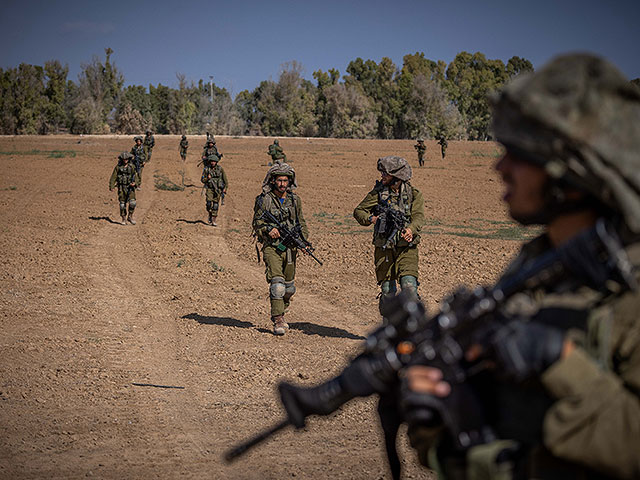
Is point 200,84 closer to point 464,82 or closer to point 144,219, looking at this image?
point 464,82

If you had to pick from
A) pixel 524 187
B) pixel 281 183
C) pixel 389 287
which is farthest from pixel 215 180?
pixel 524 187

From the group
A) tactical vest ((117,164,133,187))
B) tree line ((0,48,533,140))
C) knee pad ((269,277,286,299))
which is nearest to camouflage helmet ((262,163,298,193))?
knee pad ((269,277,286,299))

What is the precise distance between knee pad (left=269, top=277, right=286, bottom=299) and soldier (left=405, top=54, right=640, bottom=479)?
669 cm

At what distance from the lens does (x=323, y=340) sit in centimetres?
845

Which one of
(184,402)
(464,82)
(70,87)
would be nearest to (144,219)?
(184,402)

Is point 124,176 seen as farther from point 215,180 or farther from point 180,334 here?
point 180,334

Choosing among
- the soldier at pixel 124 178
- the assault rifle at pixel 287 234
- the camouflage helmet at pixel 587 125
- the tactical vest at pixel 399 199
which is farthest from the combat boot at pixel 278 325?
the soldier at pixel 124 178

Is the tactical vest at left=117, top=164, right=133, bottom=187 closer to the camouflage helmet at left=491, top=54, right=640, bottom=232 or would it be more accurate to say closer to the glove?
the camouflage helmet at left=491, top=54, right=640, bottom=232

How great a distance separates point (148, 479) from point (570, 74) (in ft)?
13.2

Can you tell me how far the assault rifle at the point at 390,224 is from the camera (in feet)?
24.5

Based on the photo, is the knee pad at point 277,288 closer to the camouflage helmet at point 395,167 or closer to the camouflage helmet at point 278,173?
the camouflage helmet at point 278,173

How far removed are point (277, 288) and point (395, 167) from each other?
2.28m

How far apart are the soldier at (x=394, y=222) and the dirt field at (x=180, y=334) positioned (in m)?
1.15

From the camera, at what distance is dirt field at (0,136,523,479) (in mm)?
5121
